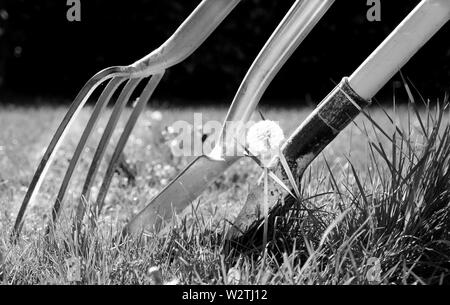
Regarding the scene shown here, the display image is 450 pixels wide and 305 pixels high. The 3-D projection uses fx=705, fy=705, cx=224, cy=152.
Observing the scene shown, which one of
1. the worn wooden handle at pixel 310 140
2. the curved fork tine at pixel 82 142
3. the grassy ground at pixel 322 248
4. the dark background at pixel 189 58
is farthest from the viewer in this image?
the dark background at pixel 189 58

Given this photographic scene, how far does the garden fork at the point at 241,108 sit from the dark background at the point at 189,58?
4370 millimetres

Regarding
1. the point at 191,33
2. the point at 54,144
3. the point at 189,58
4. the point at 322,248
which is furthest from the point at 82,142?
the point at 189,58

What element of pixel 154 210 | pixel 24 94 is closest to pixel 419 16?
pixel 154 210

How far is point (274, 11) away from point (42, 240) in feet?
16.0

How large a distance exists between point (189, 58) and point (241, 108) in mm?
4898

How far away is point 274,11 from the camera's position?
6.28 m

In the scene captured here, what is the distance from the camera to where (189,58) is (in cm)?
652

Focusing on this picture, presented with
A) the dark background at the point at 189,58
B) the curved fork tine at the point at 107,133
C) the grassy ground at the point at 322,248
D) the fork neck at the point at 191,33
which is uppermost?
the dark background at the point at 189,58

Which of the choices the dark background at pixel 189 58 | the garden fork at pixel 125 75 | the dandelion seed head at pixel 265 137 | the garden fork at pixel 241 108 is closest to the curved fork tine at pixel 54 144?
the garden fork at pixel 125 75

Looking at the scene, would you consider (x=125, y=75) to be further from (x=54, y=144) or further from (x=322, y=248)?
(x=322, y=248)

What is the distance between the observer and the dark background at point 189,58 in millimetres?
6133

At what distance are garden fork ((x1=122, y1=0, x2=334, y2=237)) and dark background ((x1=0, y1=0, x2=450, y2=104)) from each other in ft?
14.3

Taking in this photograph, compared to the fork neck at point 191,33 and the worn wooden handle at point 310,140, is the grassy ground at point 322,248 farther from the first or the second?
the fork neck at point 191,33

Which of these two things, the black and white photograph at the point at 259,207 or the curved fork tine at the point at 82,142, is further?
the curved fork tine at the point at 82,142
